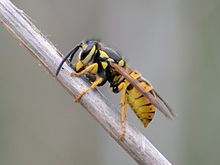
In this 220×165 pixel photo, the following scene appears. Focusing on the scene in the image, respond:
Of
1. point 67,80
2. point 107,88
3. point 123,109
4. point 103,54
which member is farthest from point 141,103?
point 107,88

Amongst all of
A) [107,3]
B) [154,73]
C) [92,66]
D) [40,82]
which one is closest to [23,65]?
[40,82]

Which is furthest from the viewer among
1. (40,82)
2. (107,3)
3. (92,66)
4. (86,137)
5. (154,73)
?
(40,82)

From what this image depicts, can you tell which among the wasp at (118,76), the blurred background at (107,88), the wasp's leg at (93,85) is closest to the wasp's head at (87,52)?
the wasp at (118,76)

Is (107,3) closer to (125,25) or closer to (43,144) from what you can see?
(125,25)

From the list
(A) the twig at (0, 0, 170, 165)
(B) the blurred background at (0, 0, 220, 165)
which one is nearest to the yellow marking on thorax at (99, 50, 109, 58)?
(A) the twig at (0, 0, 170, 165)

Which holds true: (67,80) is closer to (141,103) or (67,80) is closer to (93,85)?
(93,85)
